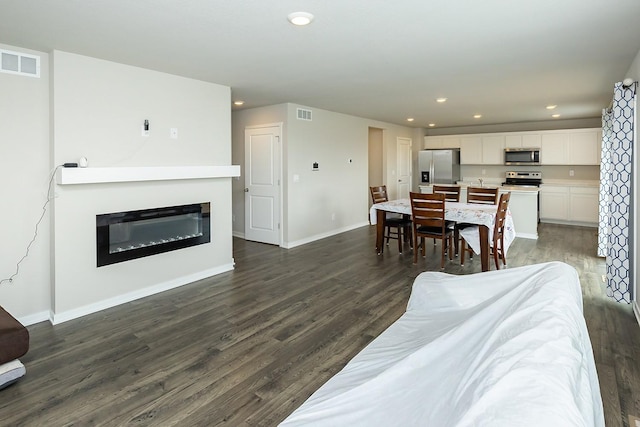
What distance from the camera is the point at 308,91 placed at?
16.6 ft

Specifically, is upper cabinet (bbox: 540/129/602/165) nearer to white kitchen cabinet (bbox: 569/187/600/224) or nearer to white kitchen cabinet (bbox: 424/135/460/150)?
white kitchen cabinet (bbox: 569/187/600/224)

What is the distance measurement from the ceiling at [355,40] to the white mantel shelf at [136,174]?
3.44 ft

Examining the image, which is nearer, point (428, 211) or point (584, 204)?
point (428, 211)

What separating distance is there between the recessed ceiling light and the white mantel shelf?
217 cm

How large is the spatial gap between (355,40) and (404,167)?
689cm

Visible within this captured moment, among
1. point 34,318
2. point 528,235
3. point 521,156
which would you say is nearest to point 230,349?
point 34,318

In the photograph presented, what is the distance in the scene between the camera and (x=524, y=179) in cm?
880

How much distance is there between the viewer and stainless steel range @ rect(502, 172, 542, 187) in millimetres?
8637

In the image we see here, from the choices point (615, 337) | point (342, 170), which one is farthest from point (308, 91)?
point (615, 337)

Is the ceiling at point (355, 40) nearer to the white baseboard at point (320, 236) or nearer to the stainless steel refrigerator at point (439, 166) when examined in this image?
the white baseboard at point (320, 236)

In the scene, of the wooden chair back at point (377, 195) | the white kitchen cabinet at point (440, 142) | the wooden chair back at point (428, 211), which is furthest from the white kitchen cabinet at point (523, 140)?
the wooden chair back at point (428, 211)

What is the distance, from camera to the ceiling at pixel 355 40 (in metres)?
2.46

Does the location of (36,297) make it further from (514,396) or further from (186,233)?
(514,396)

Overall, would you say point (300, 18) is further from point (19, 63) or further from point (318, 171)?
point (318, 171)
